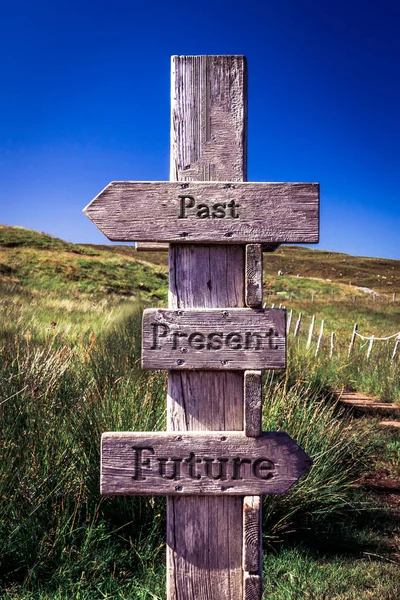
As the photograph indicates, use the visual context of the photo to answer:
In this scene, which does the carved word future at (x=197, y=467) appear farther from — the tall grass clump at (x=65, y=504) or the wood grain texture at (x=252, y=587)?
the tall grass clump at (x=65, y=504)

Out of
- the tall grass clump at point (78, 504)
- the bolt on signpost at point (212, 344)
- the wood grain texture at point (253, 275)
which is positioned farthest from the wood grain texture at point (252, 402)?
the tall grass clump at point (78, 504)

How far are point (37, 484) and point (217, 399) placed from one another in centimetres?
152

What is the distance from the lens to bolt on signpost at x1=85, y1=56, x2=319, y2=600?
2.38m

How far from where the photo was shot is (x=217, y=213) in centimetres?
242

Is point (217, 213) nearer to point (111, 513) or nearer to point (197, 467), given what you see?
point (197, 467)

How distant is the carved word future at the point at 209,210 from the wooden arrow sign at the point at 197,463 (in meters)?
0.94

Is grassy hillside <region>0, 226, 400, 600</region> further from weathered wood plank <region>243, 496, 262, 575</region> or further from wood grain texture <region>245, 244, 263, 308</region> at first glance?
wood grain texture <region>245, 244, 263, 308</region>

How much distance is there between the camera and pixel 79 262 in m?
34.8


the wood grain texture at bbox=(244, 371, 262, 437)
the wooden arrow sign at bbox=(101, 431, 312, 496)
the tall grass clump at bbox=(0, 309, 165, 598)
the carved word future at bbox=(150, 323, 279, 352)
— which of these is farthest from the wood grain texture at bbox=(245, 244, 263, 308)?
the tall grass clump at bbox=(0, 309, 165, 598)

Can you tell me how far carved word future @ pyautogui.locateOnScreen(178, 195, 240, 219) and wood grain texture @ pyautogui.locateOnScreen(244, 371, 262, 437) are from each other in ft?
2.25

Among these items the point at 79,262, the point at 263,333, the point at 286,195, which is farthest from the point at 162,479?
the point at 79,262

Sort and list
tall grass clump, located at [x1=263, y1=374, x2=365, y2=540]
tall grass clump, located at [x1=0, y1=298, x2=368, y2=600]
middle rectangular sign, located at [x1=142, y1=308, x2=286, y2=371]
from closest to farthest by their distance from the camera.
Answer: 1. middle rectangular sign, located at [x1=142, y1=308, x2=286, y2=371]
2. tall grass clump, located at [x1=0, y1=298, x2=368, y2=600]
3. tall grass clump, located at [x1=263, y1=374, x2=365, y2=540]

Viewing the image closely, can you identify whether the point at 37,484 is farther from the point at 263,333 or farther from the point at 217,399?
the point at 263,333

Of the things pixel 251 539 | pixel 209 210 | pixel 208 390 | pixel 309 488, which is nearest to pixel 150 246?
pixel 209 210
